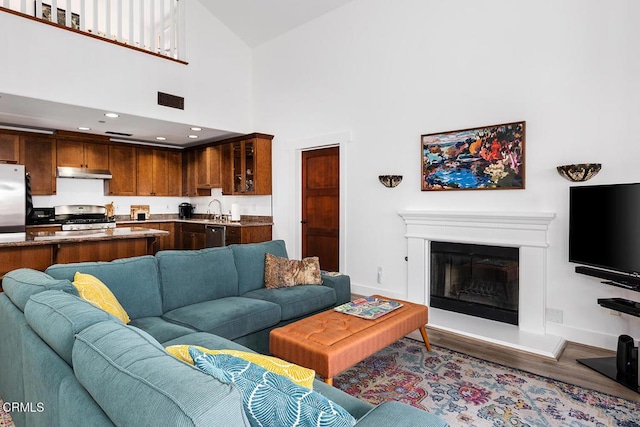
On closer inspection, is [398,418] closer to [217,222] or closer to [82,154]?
[217,222]

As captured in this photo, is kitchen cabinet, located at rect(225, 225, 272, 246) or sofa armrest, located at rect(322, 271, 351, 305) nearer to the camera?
sofa armrest, located at rect(322, 271, 351, 305)

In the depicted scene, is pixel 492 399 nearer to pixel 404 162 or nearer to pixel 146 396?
pixel 146 396

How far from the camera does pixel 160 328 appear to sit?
7.88 ft

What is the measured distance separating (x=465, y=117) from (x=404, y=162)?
2.73 ft

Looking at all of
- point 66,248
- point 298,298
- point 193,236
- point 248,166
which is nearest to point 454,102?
point 298,298

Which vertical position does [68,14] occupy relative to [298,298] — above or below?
above

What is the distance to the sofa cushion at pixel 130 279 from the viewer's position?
2.55 meters

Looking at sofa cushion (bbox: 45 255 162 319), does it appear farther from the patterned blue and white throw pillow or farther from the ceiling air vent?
the ceiling air vent

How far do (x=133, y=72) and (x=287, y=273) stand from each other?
355 cm

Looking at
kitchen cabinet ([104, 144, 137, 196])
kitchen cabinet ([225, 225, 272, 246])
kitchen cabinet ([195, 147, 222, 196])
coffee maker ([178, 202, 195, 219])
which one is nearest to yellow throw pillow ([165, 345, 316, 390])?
kitchen cabinet ([225, 225, 272, 246])

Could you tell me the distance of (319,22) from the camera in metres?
5.37

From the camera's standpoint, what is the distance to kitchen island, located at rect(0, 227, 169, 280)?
12.5ft

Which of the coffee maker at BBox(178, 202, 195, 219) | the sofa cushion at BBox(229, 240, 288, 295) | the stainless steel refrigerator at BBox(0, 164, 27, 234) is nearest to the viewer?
the sofa cushion at BBox(229, 240, 288, 295)

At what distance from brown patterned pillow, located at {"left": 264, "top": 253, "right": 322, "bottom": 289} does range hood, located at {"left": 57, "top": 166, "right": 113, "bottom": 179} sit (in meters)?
4.33
